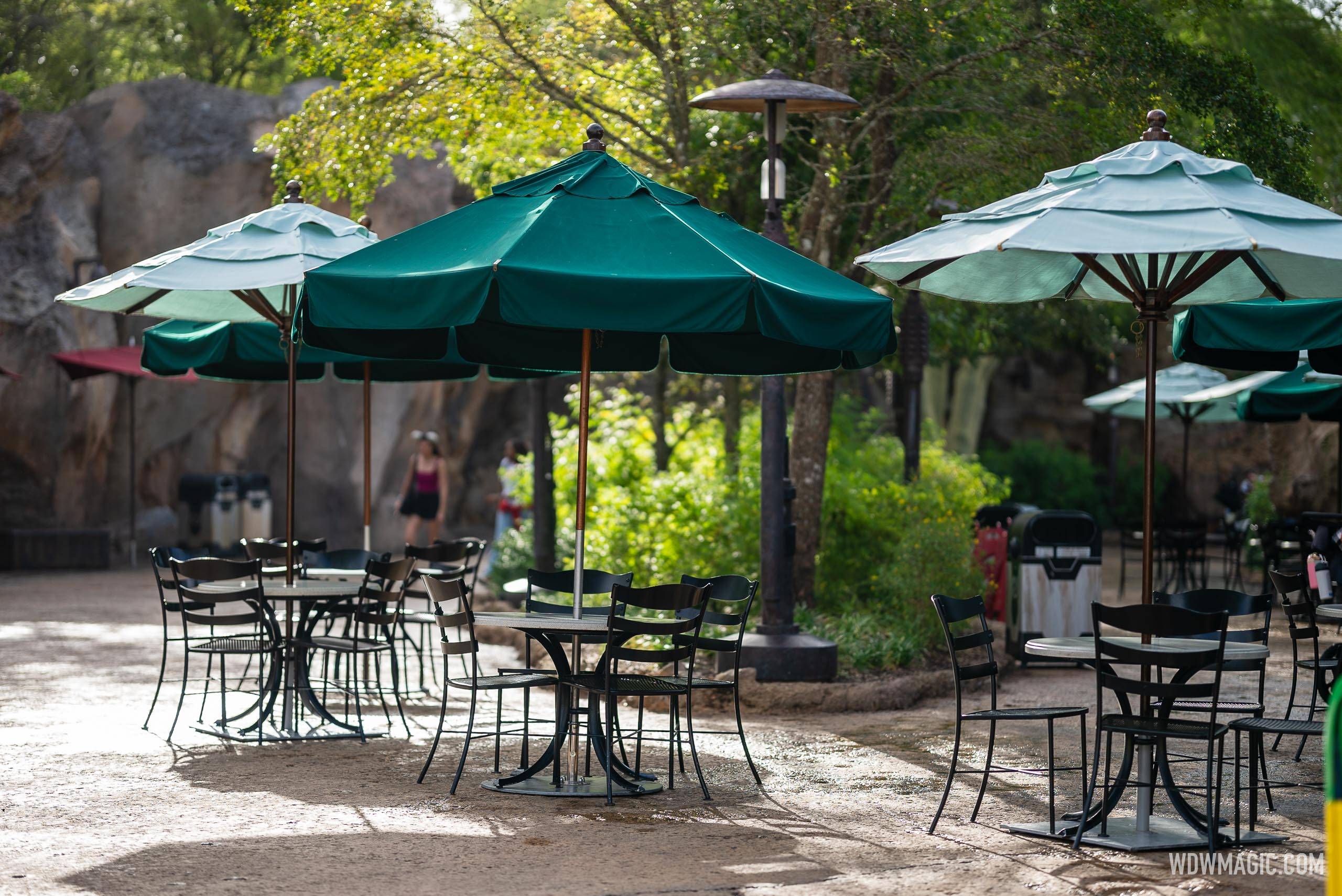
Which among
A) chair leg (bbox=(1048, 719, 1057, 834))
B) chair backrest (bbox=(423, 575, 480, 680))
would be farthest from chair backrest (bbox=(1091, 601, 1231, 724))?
chair backrest (bbox=(423, 575, 480, 680))

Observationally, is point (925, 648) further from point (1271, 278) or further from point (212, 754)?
point (212, 754)

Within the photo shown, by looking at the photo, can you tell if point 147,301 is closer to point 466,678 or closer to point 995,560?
point 466,678

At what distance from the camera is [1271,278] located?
666 centimetres

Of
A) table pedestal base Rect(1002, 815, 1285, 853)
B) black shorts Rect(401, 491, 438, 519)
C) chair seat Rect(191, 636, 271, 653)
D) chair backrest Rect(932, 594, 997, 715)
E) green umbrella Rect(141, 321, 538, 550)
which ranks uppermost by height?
green umbrella Rect(141, 321, 538, 550)

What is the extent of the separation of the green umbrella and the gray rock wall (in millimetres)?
8834

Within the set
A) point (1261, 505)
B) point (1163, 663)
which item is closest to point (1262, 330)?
point (1163, 663)

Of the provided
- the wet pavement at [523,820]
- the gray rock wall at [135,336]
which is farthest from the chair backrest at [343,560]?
the gray rock wall at [135,336]

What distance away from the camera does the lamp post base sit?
30.6 ft

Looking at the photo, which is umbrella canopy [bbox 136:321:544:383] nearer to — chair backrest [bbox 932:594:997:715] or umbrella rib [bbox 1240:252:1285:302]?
chair backrest [bbox 932:594:997:715]

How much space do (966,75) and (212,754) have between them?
284 inches

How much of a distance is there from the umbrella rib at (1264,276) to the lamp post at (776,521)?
9.93 feet

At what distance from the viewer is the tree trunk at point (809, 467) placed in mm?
11156

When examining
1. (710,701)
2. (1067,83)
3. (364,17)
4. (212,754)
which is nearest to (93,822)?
(212,754)

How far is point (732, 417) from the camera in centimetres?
1509
